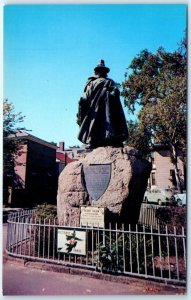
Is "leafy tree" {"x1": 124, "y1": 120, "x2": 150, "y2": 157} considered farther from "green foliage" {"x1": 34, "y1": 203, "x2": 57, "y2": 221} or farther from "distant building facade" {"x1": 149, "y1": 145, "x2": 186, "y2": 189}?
"green foliage" {"x1": 34, "y1": 203, "x2": 57, "y2": 221}

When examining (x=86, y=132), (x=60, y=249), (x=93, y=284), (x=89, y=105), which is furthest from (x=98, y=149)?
(x=93, y=284)

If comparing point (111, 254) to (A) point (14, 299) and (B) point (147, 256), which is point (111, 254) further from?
(A) point (14, 299)

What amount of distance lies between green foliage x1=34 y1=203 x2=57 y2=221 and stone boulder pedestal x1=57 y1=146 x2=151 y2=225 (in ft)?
0.79

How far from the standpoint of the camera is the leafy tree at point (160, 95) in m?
14.2

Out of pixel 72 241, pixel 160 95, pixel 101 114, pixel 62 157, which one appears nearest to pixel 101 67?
pixel 101 114

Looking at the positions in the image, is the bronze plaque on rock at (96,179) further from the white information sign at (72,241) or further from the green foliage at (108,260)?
the green foliage at (108,260)

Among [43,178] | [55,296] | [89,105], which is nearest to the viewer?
[55,296]

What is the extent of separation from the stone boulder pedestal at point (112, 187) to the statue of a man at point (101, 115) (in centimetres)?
42

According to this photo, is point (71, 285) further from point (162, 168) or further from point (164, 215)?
point (162, 168)

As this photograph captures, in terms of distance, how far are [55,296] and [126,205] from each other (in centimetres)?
195

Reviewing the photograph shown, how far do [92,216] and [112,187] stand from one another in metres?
0.65

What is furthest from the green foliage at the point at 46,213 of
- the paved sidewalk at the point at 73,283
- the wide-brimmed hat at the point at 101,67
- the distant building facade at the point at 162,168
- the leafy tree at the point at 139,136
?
the distant building facade at the point at 162,168

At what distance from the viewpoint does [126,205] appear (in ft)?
18.0

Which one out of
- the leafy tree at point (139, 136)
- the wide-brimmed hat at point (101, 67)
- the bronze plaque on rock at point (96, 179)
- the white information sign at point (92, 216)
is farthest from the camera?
the leafy tree at point (139, 136)
